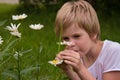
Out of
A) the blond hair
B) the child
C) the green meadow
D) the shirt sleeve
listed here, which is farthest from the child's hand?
the green meadow

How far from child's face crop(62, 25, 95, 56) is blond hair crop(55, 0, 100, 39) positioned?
1.5 inches

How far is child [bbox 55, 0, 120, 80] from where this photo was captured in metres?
2.66

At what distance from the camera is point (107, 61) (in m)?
3.02

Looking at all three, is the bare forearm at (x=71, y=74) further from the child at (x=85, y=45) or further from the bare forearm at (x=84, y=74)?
the bare forearm at (x=84, y=74)

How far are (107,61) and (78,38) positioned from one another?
38 centimetres

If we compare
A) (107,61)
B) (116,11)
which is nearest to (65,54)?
(107,61)

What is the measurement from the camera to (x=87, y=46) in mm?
2748

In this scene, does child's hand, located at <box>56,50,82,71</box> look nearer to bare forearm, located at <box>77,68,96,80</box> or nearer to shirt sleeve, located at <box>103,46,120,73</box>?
bare forearm, located at <box>77,68,96,80</box>

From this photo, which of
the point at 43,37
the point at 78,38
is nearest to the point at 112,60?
the point at 78,38

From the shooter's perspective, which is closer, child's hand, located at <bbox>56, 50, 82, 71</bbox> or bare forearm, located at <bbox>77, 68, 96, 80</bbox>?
child's hand, located at <bbox>56, 50, 82, 71</bbox>

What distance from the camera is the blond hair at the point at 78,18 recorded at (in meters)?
2.82

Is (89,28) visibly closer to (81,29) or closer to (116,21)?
(81,29)

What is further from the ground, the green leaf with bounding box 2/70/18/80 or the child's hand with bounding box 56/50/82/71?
the child's hand with bounding box 56/50/82/71

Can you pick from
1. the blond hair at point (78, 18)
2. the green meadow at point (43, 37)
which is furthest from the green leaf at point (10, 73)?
the green meadow at point (43, 37)
